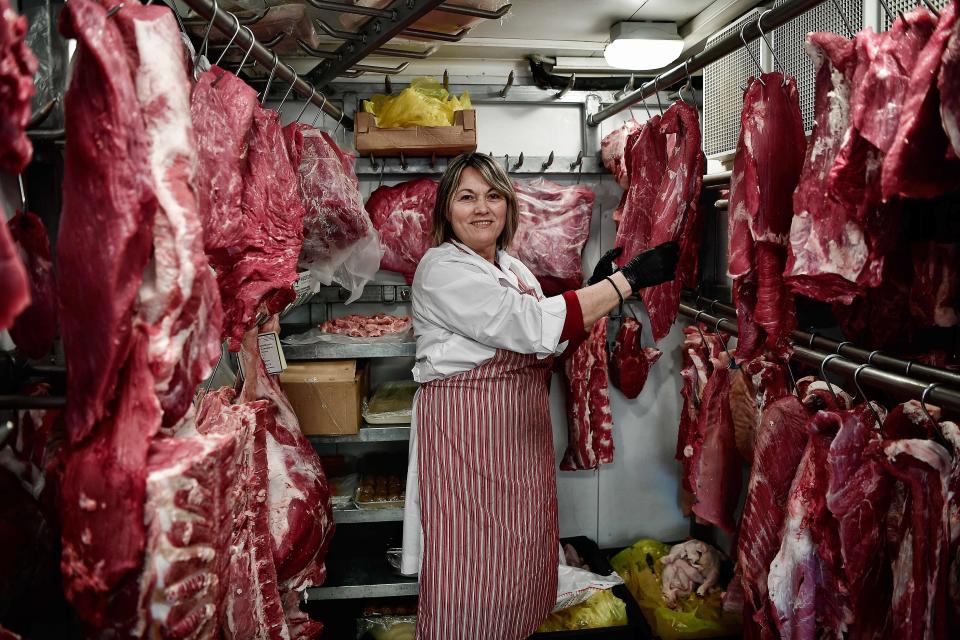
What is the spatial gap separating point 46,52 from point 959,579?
8.19 ft

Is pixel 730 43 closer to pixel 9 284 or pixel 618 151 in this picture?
pixel 618 151

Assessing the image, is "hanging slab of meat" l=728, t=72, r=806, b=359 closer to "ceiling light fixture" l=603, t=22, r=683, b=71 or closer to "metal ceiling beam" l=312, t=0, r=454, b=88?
"metal ceiling beam" l=312, t=0, r=454, b=88

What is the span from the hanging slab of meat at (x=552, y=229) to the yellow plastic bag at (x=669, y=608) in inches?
61.4

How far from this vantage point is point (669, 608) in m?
3.31

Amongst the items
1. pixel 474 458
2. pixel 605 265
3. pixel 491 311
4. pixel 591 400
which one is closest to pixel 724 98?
pixel 605 265

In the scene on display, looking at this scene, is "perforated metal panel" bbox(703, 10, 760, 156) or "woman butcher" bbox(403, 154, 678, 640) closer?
"woman butcher" bbox(403, 154, 678, 640)

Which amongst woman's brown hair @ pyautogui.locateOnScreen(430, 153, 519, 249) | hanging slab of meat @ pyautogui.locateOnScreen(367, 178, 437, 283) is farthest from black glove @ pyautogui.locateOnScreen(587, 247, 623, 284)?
hanging slab of meat @ pyautogui.locateOnScreen(367, 178, 437, 283)

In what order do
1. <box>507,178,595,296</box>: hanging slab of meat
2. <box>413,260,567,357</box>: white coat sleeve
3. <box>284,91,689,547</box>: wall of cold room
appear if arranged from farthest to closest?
<box>284,91,689,547</box>: wall of cold room
<box>507,178,595,296</box>: hanging slab of meat
<box>413,260,567,357</box>: white coat sleeve

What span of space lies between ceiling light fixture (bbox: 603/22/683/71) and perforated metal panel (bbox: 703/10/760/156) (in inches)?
9.2

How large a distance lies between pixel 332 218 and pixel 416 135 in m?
0.68

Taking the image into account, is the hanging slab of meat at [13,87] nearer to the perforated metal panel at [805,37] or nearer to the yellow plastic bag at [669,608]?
the perforated metal panel at [805,37]

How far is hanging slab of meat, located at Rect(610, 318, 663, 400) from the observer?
370 cm

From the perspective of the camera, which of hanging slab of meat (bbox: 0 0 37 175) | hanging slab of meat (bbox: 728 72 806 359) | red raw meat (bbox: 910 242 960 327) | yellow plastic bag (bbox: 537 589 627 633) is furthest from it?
yellow plastic bag (bbox: 537 589 627 633)

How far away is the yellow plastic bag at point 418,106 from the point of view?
10.6 ft
